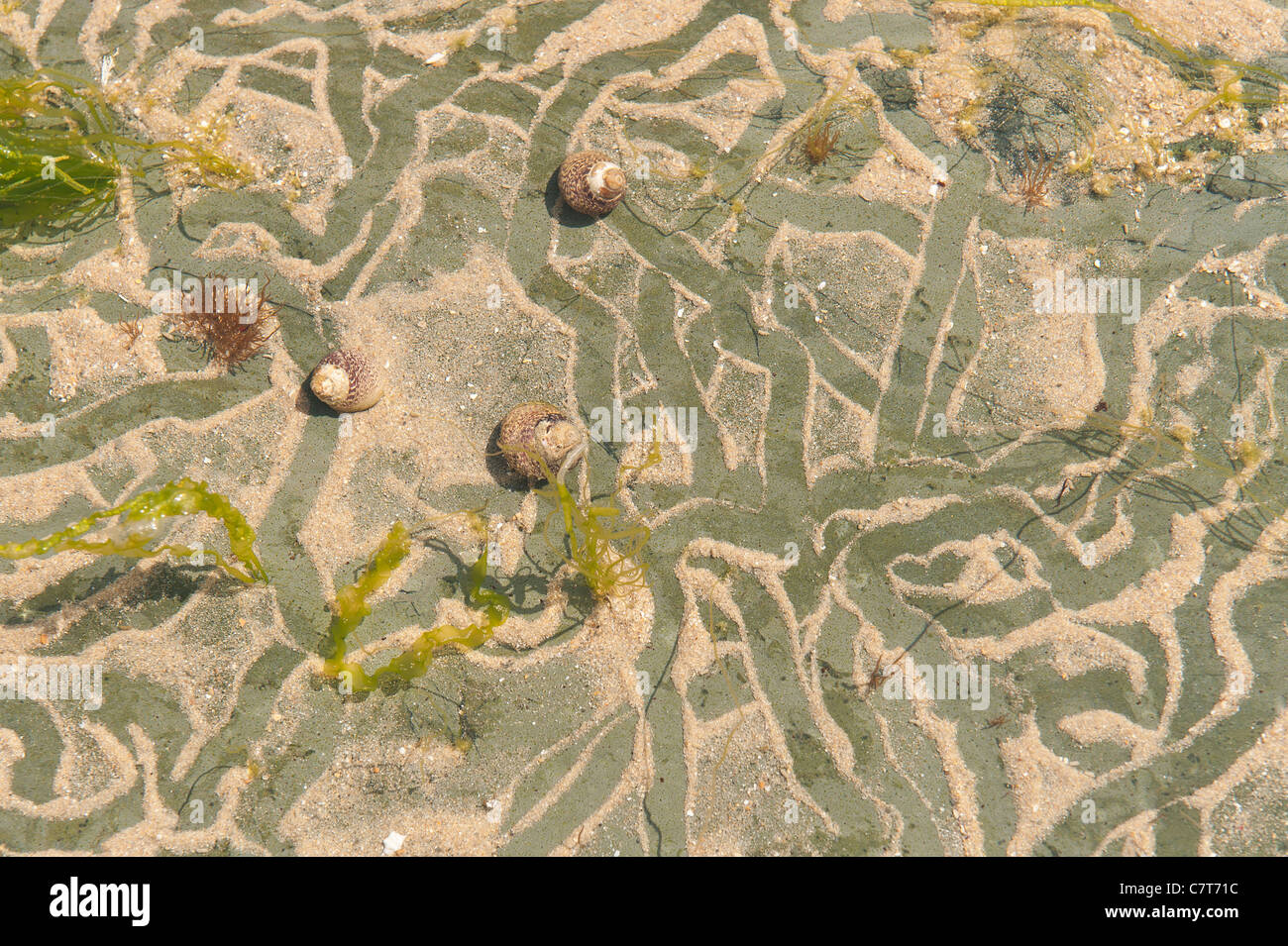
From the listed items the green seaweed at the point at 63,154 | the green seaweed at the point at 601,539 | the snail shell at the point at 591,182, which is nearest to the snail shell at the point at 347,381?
the green seaweed at the point at 601,539

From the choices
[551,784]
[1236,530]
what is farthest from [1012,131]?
[551,784]

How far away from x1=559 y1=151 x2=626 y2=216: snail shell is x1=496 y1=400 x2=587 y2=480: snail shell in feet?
4.26

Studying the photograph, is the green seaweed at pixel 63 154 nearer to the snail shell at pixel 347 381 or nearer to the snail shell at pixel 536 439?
the snail shell at pixel 347 381

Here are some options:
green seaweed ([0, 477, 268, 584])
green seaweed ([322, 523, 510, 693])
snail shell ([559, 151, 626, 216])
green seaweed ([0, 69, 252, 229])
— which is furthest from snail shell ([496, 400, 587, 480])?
green seaweed ([0, 69, 252, 229])

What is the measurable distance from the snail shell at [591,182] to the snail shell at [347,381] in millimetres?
1605

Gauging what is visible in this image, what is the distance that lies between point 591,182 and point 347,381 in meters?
1.87

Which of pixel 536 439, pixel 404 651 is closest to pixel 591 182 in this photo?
pixel 536 439

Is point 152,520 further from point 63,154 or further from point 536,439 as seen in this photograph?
point 63,154

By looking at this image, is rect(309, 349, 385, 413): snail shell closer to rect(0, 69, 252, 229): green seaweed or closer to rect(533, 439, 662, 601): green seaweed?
rect(533, 439, 662, 601): green seaweed

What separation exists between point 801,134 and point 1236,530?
358 cm

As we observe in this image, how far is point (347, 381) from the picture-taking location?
3.96 meters

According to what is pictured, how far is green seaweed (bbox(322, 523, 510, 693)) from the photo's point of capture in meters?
3.75
